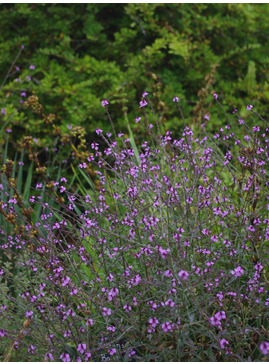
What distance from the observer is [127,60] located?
5.79m

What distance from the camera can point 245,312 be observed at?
2549 mm

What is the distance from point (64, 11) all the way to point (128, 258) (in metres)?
4.09

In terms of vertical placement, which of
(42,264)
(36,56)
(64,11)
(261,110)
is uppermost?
(64,11)

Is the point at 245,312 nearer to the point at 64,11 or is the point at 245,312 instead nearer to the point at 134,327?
the point at 134,327

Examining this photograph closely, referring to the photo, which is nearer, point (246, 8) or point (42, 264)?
Result: point (42, 264)

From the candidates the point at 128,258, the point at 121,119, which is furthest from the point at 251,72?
the point at 128,258

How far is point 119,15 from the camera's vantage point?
253 inches

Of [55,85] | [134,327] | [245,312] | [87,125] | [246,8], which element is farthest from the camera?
[246,8]

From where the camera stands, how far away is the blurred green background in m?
5.42

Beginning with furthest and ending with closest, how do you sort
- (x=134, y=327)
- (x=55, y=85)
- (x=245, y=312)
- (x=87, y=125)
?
(x=55, y=85), (x=87, y=125), (x=245, y=312), (x=134, y=327)

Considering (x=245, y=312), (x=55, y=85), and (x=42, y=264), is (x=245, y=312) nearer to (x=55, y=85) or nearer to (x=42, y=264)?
(x=42, y=264)

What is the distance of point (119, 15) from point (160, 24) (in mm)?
734

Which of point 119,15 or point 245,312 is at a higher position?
point 119,15

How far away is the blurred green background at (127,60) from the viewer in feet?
17.8
